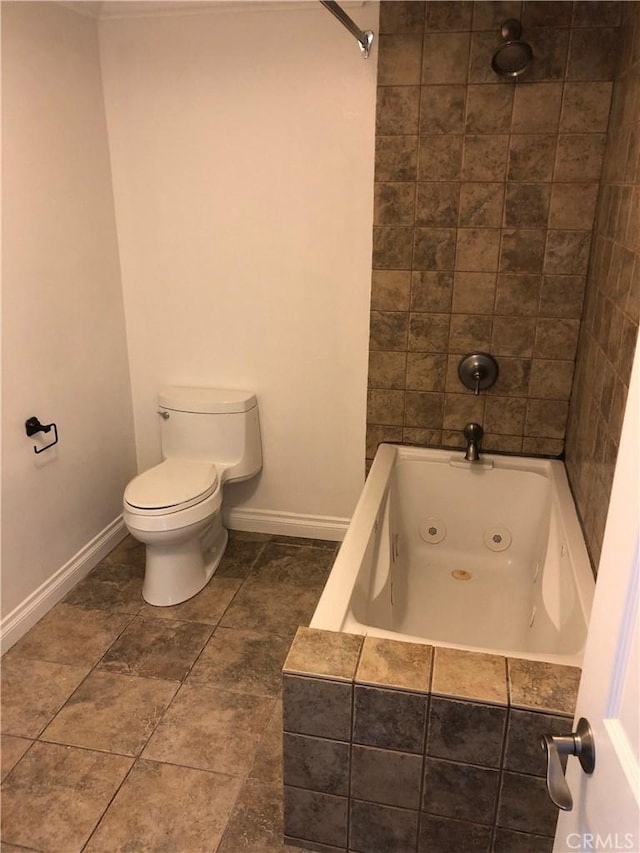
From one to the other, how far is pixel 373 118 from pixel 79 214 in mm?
1183

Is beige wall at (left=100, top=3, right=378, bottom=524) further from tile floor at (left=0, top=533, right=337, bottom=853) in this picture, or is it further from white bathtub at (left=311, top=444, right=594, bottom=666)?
tile floor at (left=0, top=533, right=337, bottom=853)

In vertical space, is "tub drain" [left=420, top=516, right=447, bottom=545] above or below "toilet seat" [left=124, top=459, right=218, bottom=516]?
below

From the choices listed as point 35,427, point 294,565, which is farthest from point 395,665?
point 35,427

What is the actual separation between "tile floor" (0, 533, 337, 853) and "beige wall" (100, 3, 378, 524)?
660 mm

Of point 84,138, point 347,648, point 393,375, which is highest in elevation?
point 84,138

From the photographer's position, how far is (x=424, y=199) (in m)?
2.52

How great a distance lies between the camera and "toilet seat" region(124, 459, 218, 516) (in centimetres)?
252

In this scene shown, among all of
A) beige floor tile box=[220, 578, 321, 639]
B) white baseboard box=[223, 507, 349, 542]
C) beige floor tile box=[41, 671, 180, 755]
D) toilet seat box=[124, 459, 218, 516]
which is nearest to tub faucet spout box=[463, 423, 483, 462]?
→ white baseboard box=[223, 507, 349, 542]

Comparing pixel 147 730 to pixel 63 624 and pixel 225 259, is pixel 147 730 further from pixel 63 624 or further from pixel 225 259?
pixel 225 259

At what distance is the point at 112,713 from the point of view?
2.14 metres

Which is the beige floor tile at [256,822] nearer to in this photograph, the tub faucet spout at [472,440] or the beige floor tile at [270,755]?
the beige floor tile at [270,755]

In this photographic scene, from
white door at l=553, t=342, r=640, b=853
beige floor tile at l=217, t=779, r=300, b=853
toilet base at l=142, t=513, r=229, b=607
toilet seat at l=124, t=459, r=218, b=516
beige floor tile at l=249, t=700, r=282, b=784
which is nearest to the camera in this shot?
white door at l=553, t=342, r=640, b=853

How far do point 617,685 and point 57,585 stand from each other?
2312mm

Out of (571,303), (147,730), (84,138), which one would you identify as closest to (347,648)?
(147,730)
